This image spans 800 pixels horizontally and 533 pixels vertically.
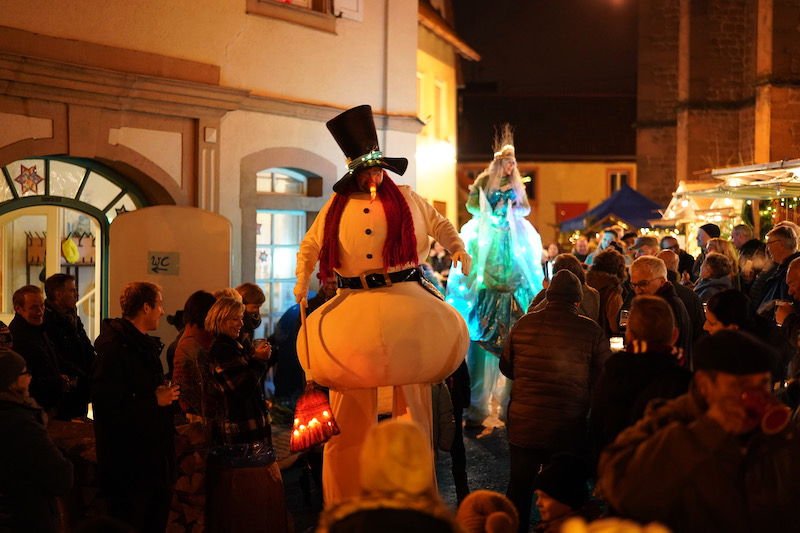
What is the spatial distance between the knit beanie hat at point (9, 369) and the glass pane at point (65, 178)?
6379 mm

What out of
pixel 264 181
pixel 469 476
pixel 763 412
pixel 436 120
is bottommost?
pixel 469 476

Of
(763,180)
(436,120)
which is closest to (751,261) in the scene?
(763,180)

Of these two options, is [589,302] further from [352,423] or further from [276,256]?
[276,256]

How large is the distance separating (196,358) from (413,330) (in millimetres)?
1474

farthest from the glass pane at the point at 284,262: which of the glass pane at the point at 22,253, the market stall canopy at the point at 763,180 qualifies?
the market stall canopy at the point at 763,180

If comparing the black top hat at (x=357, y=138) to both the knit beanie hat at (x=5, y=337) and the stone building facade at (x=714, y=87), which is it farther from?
the stone building facade at (x=714, y=87)

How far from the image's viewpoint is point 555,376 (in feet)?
19.2

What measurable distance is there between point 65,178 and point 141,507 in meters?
5.97

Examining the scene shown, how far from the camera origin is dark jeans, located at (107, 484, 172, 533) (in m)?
5.52

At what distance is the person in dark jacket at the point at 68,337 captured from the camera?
7.09 metres

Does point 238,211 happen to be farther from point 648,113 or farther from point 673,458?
point 648,113

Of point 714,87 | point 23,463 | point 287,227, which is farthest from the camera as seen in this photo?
point 714,87

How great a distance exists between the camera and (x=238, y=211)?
1213 cm

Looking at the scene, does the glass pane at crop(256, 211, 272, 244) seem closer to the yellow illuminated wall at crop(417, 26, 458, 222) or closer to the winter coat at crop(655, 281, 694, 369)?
the winter coat at crop(655, 281, 694, 369)
